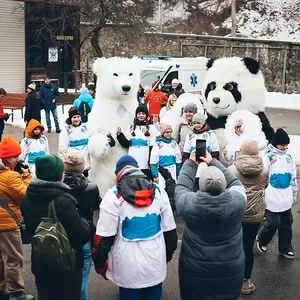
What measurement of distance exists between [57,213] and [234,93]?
488 cm

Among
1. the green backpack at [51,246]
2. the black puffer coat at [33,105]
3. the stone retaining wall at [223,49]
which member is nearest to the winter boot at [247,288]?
the green backpack at [51,246]

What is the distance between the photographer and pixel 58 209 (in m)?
4.03

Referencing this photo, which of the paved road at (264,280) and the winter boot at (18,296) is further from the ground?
the winter boot at (18,296)

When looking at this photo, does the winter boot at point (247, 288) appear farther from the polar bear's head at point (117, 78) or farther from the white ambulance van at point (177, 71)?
the white ambulance van at point (177, 71)

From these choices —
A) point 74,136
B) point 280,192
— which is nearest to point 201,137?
point 280,192

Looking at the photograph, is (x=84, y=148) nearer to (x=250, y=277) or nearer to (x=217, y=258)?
(x=250, y=277)

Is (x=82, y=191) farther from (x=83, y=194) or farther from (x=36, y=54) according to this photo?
(x=36, y=54)

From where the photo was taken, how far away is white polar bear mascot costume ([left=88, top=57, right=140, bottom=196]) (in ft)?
26.9

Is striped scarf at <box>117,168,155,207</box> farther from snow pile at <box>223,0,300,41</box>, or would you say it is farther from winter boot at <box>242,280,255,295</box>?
snow pile at <box>223,0,300,41</box>

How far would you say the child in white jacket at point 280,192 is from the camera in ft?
20.9

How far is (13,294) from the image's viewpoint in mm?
5027

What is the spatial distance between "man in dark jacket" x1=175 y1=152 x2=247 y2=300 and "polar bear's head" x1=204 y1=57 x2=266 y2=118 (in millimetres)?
4063

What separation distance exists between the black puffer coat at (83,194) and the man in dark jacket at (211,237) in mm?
712

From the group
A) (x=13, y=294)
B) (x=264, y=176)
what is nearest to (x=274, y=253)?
(x=264, y=176)
